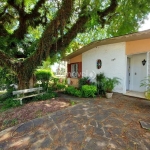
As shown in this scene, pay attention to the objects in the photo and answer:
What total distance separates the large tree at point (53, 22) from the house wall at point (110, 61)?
179 cm

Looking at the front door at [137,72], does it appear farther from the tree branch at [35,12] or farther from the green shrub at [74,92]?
the tree branch at [35,12]

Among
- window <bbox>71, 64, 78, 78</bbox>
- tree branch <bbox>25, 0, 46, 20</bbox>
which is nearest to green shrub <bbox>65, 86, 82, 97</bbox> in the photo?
window <bbox>71, 64, 78, 78</bbox>

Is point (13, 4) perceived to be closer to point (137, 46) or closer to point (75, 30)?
point (75, 30)

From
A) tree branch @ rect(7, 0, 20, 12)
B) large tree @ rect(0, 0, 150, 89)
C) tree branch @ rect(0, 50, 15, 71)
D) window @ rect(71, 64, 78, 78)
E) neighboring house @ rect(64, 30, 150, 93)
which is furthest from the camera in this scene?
window @ rect(71, 64, 78, 78)

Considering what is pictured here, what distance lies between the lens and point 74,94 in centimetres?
743

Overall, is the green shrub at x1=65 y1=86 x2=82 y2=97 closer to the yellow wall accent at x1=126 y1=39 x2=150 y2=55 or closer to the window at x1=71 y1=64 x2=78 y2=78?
the window at x1=71 y1=64 x2=78 y2=78

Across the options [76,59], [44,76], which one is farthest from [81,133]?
[76,59]

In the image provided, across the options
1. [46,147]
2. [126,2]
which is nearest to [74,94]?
[46,147]

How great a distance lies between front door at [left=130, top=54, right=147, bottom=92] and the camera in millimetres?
7121

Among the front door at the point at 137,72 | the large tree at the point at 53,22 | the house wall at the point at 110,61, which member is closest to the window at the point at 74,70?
the house wall at the point at 110,61

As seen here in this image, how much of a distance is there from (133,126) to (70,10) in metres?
5.07

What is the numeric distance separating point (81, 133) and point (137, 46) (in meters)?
5.88

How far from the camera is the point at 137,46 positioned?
21.5 feet

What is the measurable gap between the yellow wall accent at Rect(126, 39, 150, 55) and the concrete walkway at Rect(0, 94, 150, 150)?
3.74 meters
